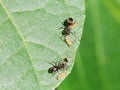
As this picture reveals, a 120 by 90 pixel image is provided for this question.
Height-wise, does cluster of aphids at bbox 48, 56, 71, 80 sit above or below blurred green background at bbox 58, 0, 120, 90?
above

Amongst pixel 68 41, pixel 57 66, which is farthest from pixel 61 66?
pixel 68 41

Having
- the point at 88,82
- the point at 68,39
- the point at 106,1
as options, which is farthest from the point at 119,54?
the point at 68,39

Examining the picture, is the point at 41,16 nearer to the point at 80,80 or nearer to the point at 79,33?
the point at 79,33

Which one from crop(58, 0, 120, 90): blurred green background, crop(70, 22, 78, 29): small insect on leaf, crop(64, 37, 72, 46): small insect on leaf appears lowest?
crop(58, 0, 120, 90): blurred green background

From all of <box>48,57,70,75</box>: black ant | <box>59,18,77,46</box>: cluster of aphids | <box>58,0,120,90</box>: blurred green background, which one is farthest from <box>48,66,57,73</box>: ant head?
<box>58,0,120,90</box>: blurred green background

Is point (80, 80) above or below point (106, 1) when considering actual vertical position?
below

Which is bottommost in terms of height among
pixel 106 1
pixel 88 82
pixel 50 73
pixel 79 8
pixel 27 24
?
pixel 88 82

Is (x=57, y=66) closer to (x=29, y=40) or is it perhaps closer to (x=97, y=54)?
(x=29, y=40)

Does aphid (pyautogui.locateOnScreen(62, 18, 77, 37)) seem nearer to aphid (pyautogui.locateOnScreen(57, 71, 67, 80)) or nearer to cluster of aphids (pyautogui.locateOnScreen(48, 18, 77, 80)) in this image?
cluster of aphids (pyautogui.locateOnScreen(48, 18, 77, 80))

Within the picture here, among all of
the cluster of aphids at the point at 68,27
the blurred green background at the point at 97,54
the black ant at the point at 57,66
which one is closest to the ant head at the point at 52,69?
the black ant at the point at 57,66
